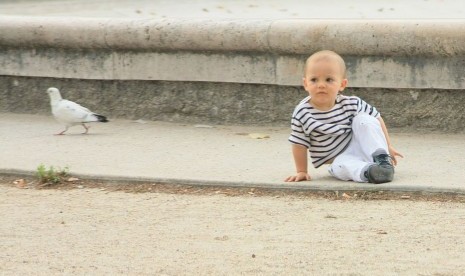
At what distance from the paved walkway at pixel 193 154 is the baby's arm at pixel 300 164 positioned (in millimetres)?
70

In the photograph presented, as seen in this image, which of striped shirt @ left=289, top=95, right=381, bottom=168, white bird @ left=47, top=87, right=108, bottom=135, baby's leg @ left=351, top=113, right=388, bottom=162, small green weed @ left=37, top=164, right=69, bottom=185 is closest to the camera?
baby's leg @ left=351, top=113, right=388, bottom=162

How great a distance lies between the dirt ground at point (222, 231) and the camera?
511 cm

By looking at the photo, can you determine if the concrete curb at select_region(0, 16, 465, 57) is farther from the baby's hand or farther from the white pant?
the baby's hand

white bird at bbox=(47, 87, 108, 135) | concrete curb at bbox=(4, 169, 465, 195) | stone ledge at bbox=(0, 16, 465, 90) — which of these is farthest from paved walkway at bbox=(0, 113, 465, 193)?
stone ledge at bbox=(0, 16, 465, 90)

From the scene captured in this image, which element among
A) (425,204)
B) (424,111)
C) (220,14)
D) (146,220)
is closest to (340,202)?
(425,204)

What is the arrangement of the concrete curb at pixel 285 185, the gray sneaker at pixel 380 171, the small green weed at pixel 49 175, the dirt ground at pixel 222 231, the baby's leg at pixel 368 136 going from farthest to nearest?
1. the small green weed at pixel 49 175
2. the baby's leg at pixel 368 136
3. the gray sneaker at pixel 380 171
4. the concrete curb at pixel 285 185
5. the dirt ground at pixel 222 231

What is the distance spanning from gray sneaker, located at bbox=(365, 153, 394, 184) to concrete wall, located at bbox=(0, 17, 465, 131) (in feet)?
4.85

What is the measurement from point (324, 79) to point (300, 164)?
1.53ft

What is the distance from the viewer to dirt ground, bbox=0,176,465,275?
16.8ft

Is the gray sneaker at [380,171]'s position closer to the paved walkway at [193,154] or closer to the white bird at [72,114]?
the paved walkway at [193,154]

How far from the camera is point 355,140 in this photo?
672cm

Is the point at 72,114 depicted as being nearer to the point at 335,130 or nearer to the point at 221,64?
the point at 221,64

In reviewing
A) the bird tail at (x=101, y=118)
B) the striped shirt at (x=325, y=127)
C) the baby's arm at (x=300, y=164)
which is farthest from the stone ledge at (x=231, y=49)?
the baby's arm at (x=300, y=164)

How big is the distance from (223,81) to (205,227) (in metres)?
2.69
